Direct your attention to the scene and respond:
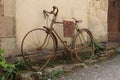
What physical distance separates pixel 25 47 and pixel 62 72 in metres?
0.95

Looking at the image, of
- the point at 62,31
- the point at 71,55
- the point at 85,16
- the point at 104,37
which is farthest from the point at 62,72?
the point at 104,37

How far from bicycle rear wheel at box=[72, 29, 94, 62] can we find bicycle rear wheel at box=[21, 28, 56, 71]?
2.37 feet

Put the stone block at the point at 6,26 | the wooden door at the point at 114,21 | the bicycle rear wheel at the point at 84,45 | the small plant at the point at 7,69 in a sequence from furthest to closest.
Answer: the wooden door at the point at 114,21 < the bicycle rear wheel at the point at 84,45 < the stone block at the point at 6,26 < the small plant at the point at 7,69

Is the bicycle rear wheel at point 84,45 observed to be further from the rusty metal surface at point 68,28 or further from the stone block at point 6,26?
the stone block at point 6,26

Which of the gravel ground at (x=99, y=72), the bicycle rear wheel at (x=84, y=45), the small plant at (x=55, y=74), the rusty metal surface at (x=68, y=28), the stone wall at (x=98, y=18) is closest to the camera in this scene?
the small plant at (x=55, y=74)

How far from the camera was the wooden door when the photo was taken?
942 centimetres

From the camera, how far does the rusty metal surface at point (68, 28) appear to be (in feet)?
23.2

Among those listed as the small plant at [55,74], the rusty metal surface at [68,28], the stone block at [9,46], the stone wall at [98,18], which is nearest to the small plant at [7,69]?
the stone block at [9,46]

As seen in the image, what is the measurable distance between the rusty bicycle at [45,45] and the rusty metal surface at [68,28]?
0.9 inches

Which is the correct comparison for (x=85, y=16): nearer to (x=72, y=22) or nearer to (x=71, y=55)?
(x=72, y=22)

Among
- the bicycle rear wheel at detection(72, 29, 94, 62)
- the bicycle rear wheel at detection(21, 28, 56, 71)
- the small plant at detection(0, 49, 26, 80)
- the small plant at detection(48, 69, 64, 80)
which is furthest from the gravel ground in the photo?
the small plant at detection(0, 49, 26, 80)

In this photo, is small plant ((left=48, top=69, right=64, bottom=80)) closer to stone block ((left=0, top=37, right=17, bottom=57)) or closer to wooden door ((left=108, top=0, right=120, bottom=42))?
stone block ((left=0, top=37, right=17, bottom=57))

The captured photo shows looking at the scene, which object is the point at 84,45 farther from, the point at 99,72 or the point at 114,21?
the point at 114,21

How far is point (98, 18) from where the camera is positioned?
28.6ft
